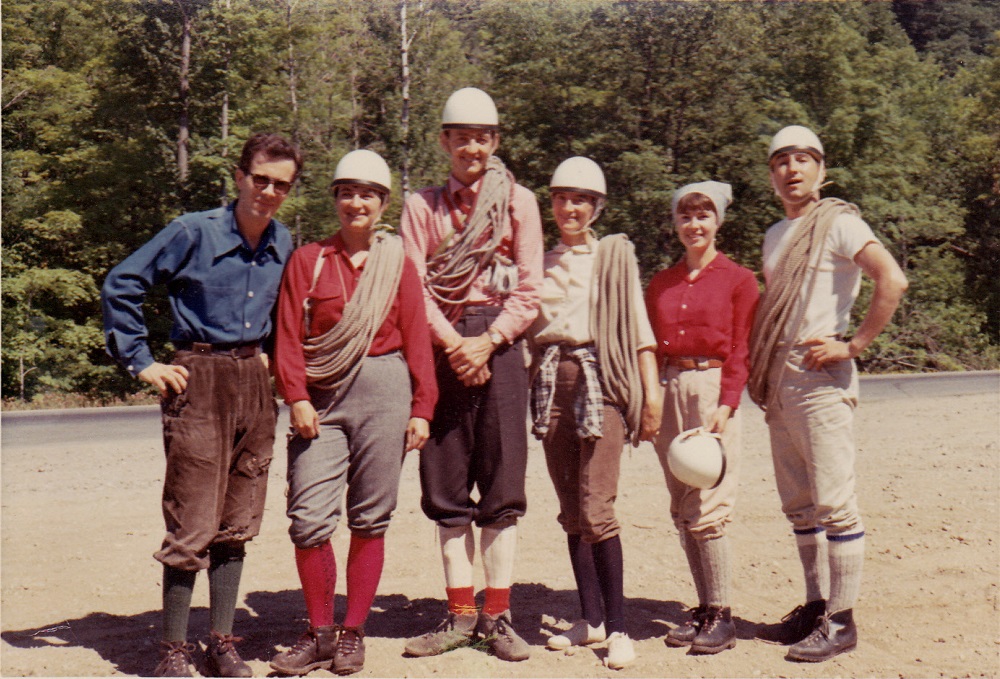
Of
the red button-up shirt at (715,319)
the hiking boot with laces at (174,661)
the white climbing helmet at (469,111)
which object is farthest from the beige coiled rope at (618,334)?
the hiking boot with laces at (174,661)

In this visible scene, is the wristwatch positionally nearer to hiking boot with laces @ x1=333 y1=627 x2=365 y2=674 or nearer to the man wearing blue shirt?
the man wearing blue shirt

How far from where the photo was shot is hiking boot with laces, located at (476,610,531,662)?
449cm

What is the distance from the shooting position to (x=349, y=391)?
4305 millimetres

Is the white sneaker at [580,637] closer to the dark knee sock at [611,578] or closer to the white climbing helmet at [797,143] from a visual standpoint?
the dark knee sock at [611,578]

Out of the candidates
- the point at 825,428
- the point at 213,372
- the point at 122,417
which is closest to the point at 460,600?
the point at 213,372

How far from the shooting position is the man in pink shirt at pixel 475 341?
4.48m

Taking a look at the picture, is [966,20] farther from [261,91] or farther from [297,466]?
[297,466]

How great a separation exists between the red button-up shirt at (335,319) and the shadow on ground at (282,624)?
4.33ft

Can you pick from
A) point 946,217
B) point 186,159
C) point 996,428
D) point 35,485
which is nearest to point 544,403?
point 35,485

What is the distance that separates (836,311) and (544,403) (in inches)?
54.6

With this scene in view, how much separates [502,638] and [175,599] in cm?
143

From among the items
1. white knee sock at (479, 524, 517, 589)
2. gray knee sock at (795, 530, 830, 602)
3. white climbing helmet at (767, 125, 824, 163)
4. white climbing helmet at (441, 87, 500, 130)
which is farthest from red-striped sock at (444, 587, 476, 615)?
white climbing helmet at (767, 125, 824, 163)

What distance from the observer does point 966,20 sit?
43062 mm

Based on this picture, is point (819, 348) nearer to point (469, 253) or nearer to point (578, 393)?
point (578, 393)
